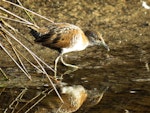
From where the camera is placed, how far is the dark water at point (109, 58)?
7.55m

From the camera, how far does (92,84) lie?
26.9ft

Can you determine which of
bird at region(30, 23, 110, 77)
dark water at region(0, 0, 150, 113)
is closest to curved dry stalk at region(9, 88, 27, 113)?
dark water at region(0, 0, 150, 113)

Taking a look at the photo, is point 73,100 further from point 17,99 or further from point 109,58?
point 109,58

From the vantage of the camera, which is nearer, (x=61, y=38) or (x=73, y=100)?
(x=73, y=100)

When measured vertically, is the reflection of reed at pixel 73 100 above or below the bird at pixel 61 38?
below

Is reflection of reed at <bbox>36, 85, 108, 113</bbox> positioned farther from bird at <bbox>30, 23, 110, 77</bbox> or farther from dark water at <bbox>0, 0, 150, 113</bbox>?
bird at <bbox>30, 23, 110, 77</bbox>

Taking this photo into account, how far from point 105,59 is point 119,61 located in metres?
0.30

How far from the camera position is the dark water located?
7550 millimetres

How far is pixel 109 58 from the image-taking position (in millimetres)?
9789

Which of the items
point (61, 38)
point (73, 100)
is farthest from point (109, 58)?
point (73, 100)

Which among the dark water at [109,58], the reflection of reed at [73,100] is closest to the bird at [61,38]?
the dark water at [109,58]

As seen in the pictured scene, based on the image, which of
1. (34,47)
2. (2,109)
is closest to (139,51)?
(34,47)

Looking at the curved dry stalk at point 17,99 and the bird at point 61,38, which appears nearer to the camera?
the curved dry stalk at point 17,99

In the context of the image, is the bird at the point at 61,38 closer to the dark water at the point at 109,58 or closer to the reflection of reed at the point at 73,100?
the dark water at the point at 109,58
